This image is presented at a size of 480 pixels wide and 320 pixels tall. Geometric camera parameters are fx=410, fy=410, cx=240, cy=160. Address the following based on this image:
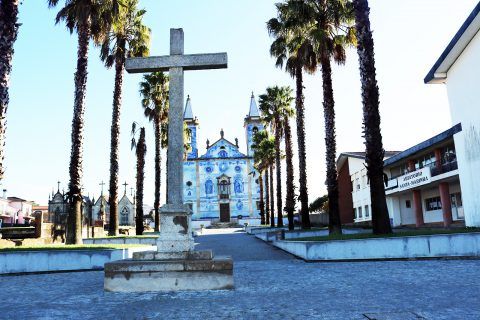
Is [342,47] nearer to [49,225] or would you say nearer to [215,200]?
[49,225]

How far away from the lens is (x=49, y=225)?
20.2m

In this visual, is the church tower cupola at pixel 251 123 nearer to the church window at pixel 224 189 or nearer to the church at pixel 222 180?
the church at pixel 222 180

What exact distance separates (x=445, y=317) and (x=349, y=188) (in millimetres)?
40979

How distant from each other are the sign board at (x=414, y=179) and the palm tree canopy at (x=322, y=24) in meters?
11.2

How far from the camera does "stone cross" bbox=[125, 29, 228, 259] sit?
7738 millimetres

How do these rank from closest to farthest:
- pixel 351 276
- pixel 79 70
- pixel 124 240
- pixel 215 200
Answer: pixel 351 276, pixel 79 70, pixel 124 240, pixel 215 200

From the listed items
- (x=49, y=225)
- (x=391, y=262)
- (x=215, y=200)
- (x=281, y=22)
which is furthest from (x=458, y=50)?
(x=215, y=200)

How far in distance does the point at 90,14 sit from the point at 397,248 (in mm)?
14547

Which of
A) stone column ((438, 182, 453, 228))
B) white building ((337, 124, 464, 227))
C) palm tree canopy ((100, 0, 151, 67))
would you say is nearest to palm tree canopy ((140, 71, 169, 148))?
palm tree canopy ((100, 0, 151, 67))

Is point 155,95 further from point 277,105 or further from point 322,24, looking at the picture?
point 322,24

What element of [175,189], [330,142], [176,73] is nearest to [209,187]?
[330,142]

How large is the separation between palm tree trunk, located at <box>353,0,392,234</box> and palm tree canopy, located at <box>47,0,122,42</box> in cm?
1018

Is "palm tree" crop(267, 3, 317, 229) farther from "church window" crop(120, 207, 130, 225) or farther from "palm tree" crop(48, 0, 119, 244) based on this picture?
"church window" crop(120, 207, 130, 225)

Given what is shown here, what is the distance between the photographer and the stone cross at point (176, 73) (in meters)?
8.14
